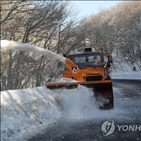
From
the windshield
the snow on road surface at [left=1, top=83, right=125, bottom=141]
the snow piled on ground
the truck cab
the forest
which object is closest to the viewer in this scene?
the snow on road surface at [left=1, top=83, right=125, bottom=141]

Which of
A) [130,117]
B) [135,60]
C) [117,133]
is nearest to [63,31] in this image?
[130,117]

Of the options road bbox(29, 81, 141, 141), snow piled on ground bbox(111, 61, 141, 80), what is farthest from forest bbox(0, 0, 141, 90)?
snow piled on ground bbox(111, 61, 141, 80)

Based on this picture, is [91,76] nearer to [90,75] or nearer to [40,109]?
[90,75]

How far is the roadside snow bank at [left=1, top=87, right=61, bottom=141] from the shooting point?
457 cm

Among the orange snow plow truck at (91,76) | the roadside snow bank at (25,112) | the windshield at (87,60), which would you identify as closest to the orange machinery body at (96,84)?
the orange snow plow truck at (91,76)

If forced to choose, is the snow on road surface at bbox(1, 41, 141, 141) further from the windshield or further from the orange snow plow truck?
the windshield

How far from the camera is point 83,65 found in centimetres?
948

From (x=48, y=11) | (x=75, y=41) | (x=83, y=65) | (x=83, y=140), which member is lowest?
(x=83, y=140)

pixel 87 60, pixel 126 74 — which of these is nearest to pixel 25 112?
pixel 87 60

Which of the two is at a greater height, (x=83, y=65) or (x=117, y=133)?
(x=83, y=65)

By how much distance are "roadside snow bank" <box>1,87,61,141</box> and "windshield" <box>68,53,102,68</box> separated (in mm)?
2964

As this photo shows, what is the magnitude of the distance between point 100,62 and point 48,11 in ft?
18.8

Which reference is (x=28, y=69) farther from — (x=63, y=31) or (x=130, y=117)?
(x=130, y=117)

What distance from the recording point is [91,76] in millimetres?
8109
